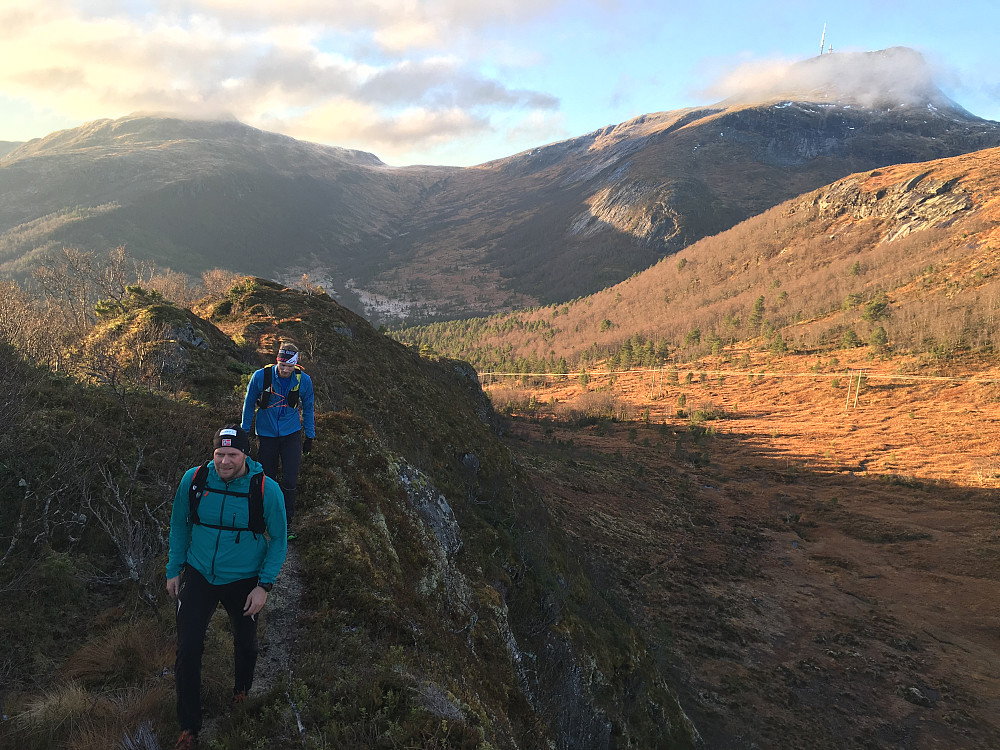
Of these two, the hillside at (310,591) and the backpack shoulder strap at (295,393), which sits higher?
the backpack shoulder strap at (295,393)

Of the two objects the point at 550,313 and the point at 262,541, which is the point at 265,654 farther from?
the point at 550,313

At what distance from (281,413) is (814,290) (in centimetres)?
12266

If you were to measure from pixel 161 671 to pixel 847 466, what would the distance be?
54.7m

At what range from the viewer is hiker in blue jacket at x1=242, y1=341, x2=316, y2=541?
6219mm

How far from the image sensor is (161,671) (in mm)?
4434

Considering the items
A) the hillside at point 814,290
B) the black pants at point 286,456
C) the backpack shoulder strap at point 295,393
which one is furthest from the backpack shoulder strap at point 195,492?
the hillside at point 814,290

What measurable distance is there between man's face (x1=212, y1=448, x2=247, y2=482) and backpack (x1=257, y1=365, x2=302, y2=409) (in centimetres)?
279

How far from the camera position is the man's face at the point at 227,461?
11.7 feet

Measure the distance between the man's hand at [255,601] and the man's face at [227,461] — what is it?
3.25 ft

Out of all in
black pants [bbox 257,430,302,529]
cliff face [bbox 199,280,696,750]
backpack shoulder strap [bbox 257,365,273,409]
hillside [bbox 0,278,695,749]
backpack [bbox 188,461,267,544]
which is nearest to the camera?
backpack [bbox 188,461,267,544]

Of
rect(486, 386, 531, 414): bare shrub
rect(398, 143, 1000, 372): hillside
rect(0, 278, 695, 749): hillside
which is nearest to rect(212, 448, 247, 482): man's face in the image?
rect(0, 278, 695, 749): hillside

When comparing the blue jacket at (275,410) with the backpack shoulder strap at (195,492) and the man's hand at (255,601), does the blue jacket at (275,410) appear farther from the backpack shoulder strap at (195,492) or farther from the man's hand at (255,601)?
the man's hand at (255,601)

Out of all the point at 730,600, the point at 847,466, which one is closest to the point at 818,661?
the point at 730,600

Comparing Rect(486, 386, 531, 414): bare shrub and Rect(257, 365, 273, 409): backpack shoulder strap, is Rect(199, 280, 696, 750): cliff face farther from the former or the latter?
Rect(486, 386, 531, 414): bare shrub
